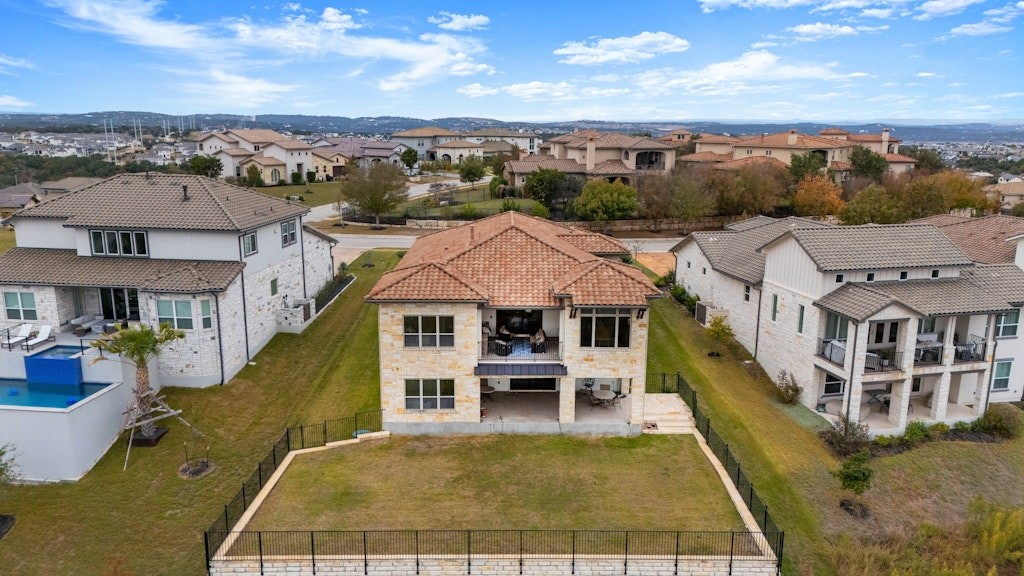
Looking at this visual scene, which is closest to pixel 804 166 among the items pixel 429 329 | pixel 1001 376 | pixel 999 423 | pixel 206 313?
pixel 1001 376

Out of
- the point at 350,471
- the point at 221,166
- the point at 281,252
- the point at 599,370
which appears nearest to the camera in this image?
the point at 350,471

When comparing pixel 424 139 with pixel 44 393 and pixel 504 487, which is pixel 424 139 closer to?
pixel 44 393

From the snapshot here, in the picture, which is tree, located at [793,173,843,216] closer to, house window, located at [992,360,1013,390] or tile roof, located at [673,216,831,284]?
tile roof, located at [673,216,831,284]

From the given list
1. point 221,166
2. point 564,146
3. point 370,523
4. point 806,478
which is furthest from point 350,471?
point 221,166

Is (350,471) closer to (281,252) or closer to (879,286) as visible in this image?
(281,252)

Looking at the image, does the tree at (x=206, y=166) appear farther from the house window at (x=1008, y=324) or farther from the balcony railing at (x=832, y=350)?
the house window at (x=1008, y=324)

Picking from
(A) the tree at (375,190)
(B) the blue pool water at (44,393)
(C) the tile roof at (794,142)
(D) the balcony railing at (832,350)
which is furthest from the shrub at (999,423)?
(C) the tile roof at (794,142)

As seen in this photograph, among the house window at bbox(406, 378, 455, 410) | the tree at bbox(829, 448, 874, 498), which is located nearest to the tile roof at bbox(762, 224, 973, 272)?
the tree at bbox(829, 448, 874, 498)
